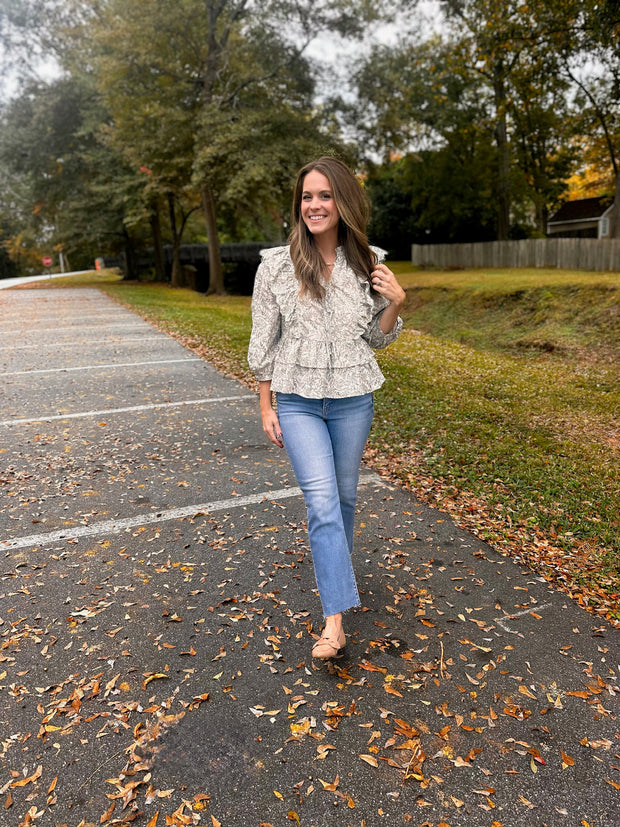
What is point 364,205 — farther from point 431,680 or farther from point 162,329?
point 162,329

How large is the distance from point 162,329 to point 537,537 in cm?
1110

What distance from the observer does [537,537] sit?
383cm

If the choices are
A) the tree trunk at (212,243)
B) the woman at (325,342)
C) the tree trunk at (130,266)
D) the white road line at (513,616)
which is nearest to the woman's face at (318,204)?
the woman at (325,342)

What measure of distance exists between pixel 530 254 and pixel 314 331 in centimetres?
2154

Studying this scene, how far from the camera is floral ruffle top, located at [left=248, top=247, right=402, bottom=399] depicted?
2604 millimetres

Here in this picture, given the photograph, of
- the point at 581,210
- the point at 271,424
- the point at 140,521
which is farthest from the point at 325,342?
the point at 581,210

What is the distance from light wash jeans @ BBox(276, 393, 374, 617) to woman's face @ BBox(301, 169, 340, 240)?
2.48 ft

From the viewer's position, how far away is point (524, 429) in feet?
19.2

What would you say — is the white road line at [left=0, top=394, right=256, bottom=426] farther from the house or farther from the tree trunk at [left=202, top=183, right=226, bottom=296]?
the house

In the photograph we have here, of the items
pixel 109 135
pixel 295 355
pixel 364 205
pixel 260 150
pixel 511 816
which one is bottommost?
pixel 511 816

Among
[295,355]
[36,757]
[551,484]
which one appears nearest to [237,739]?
[36,757]

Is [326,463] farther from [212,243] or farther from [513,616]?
[212,243]

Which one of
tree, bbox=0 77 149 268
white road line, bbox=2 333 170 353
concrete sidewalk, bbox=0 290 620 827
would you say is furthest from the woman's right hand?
tree, bbox=0 77 149 268

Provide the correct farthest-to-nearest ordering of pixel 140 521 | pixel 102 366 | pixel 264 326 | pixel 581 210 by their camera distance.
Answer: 1. pixel 581 210
2. pixel 102 366
3. pixel 140 521
4. pixel 264 326
